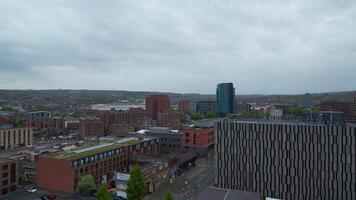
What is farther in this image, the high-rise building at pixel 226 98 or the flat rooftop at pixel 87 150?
the high-rise building at pixel 226 98

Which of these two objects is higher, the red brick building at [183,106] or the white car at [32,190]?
the red brick building at [183,106]

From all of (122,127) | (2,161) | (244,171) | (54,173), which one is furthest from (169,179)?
(122,127)

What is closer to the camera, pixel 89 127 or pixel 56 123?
pixel 89 127

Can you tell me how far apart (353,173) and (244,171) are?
14.2 m

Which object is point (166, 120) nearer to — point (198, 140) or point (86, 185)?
point (198, 140)

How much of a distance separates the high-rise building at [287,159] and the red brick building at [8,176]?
102ft

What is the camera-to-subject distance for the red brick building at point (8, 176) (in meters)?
47.0

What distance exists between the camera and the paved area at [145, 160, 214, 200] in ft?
158

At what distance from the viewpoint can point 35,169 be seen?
5378 centimetres

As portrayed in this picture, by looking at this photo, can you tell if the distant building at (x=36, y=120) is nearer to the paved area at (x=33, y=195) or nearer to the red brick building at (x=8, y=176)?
the red brick building at (x=8, y=176)

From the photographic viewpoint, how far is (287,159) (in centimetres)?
4469

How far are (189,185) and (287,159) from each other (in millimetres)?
17452

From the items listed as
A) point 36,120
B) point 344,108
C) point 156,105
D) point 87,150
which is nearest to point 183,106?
point 156,105

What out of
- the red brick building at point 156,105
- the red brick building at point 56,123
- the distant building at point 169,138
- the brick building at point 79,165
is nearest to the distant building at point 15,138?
the red brick building at point 56,123
